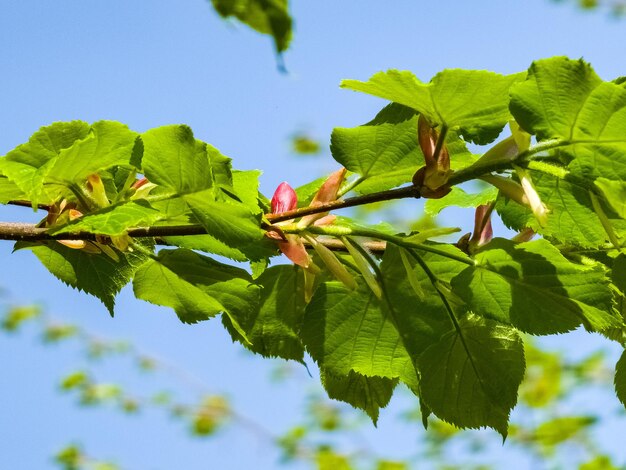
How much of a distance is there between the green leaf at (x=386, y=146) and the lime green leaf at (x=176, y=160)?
Result: 181mm

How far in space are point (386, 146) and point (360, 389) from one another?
0.93 feet

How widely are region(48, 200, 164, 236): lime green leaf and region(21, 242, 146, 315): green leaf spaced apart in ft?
0.58

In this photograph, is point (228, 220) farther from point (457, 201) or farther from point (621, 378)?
point (621, 378)

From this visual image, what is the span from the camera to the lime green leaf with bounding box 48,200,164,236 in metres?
0.64

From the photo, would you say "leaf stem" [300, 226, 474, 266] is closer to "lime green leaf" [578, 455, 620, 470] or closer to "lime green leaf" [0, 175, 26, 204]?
"lime green leaf" [0, 175, 26, 204]

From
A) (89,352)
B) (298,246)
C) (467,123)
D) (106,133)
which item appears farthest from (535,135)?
(89,352)

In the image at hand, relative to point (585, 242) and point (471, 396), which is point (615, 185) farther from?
point (471, 396)

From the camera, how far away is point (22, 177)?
70 centimetres

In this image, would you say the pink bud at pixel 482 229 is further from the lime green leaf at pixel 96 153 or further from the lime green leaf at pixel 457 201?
the lime green leaf at pixel 96 153

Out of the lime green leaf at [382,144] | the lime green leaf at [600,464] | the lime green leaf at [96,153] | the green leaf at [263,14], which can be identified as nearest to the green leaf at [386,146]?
the lime green leaf at [382,144]

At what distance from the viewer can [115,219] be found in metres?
0.66

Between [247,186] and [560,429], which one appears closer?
[247,186]

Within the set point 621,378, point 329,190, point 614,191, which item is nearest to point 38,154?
point 329,190

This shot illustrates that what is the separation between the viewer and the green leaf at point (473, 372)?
81cm
